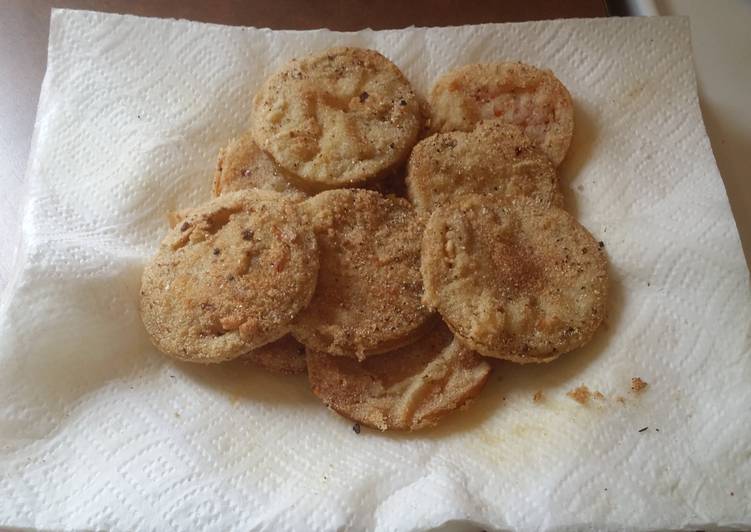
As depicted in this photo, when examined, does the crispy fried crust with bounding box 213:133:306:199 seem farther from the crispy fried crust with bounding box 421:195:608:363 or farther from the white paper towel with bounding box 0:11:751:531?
the crispy fried crust with bounding box 421:195:608:363

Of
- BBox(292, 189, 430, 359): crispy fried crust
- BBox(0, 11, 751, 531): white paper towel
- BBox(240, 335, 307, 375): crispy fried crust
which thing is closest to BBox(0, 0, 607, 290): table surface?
BBox(0, 11, 751, 531): white paper towel

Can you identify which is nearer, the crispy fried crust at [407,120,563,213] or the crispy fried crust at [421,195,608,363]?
the crispy fried crust at [421,195,608,363]

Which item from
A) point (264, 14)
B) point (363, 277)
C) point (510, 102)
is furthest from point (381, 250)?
point (264, 14)

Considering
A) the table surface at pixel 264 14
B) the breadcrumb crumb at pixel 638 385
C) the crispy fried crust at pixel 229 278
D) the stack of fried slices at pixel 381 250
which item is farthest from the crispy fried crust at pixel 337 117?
the breadcrumb crumb at pixel 638 385

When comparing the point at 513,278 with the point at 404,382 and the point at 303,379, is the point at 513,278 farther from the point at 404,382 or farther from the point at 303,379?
the point at 303,379

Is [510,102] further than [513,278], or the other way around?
[510,102]

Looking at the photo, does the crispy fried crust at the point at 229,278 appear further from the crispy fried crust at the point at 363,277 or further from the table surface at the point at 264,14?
the table surface at the point at 264,14
